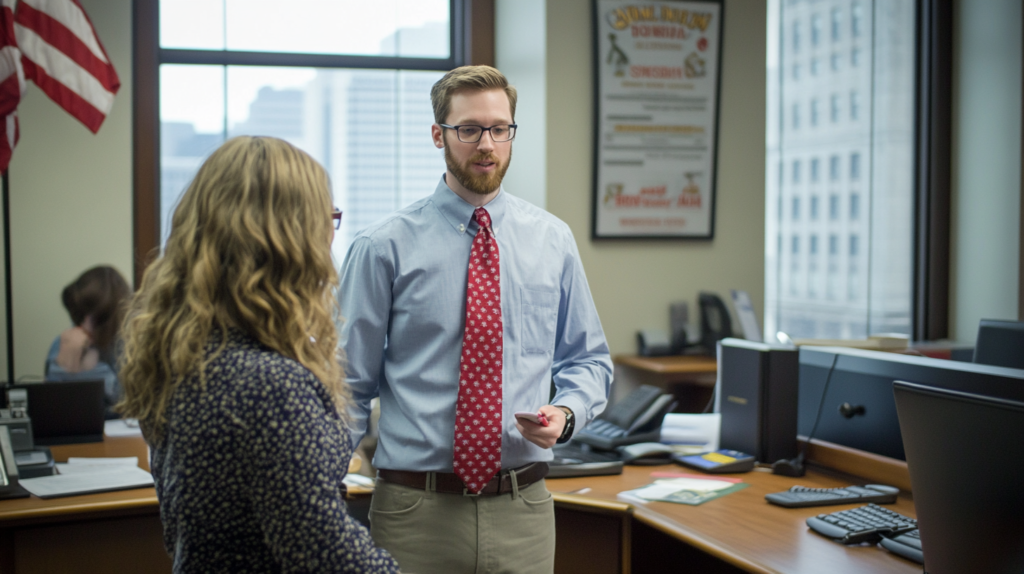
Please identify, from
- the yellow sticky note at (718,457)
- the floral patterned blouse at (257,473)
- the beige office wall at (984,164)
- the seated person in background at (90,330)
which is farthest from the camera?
the beige office wall at (984,164)

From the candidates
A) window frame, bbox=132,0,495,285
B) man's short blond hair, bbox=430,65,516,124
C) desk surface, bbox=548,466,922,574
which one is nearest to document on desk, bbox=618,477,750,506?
desk surface, bbox=548,466,922,574

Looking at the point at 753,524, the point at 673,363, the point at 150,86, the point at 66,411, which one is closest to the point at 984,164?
the point at 673,363

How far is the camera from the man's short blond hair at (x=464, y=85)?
1.66m

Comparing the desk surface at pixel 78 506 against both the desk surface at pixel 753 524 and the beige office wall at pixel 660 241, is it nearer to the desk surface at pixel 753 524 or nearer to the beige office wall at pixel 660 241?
the desk surface at pixel 753 524

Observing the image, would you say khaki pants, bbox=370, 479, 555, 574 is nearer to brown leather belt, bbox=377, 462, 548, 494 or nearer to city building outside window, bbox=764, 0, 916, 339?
brown leather belt, bbox=377, 462, 548, 494

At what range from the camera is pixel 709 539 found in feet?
5.56

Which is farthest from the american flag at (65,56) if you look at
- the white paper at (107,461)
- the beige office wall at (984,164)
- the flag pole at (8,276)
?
the beige office wall at (984,164)

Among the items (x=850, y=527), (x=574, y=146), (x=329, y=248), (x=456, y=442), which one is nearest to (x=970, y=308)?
(x=574, y=146)

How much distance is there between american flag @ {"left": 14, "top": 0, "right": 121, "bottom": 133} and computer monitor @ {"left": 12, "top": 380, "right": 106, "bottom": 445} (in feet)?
3.10

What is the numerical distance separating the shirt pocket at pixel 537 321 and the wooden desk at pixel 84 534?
101 cm

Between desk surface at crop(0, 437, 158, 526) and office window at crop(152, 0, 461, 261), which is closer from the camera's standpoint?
desk surface at crop(0, 437, 158, 526)

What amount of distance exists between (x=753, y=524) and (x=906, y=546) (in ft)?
1.04

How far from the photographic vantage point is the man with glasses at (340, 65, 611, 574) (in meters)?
1.57

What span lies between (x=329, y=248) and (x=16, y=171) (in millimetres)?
2926
